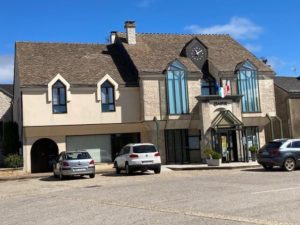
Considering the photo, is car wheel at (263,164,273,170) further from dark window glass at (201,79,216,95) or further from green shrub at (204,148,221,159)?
dark window glass at (201,79,216,95)

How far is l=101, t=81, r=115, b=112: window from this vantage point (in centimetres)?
3428

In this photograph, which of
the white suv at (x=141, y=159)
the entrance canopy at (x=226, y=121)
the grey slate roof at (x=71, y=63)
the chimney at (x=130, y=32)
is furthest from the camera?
the chimney at (x=130, y=32)

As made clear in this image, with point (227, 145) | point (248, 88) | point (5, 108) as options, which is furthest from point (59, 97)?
point (248, 88)

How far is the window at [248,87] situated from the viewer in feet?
120

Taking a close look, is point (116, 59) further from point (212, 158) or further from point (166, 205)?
point (166, 205)

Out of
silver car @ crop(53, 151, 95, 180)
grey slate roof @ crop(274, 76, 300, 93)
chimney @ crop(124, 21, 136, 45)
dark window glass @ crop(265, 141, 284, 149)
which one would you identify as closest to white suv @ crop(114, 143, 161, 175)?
silver car @ crop(53, 151, 95, 180)

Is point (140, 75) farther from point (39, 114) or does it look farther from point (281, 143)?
point (281, 143)

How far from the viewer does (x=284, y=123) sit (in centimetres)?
4062

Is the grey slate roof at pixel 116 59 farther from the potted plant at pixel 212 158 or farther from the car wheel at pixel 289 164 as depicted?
the car wheel at pixel 289 164

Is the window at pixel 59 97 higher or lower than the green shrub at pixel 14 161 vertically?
higher

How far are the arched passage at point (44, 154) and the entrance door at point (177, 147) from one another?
7875mm

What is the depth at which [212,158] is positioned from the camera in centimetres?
3106

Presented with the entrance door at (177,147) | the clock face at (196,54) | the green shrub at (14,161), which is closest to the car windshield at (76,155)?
the green shrub at (14,161)

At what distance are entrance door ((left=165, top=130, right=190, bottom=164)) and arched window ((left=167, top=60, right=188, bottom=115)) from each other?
5.33 feet
